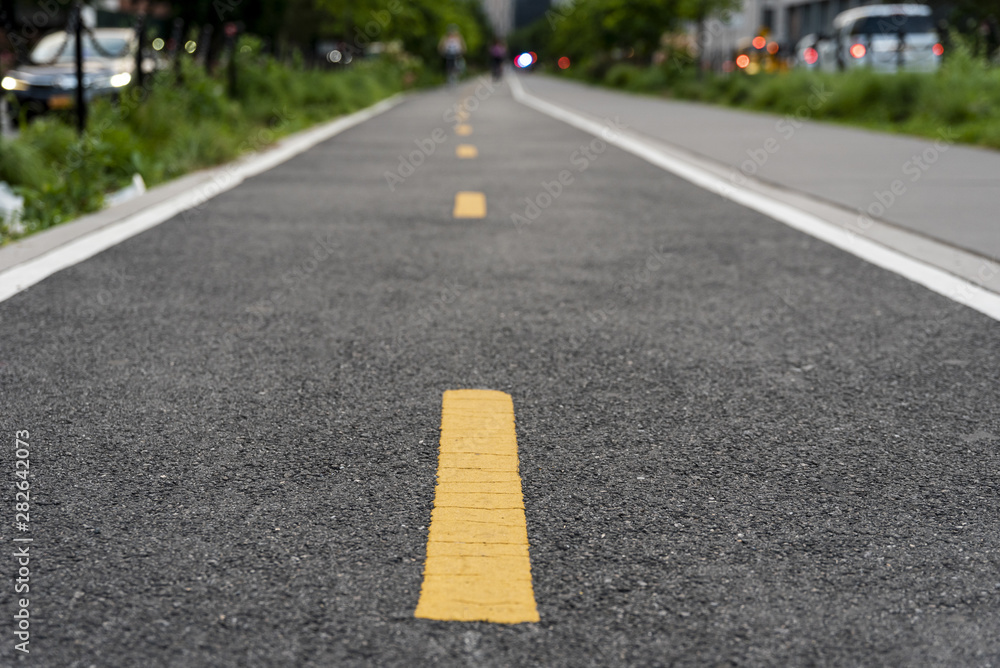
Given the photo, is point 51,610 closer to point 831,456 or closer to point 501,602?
point 501,602

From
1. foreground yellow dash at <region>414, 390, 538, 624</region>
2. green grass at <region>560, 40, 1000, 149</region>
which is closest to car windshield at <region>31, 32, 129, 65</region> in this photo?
green grass at <region>560, 40, 1000, 149</region>

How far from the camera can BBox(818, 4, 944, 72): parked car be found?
2466 centimetres

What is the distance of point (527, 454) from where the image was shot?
10.2 ft

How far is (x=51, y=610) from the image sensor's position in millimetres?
2217

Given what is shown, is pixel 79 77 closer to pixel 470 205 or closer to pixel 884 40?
pixel 470 205

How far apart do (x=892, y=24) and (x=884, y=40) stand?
1800mm

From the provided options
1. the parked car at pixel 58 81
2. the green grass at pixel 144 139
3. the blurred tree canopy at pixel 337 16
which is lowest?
the green grass at pixel 144 139

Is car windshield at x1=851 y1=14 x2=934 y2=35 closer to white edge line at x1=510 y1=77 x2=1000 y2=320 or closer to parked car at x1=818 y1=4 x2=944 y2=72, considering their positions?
parked car at x1=818 y1=4 x2=944 y2=72

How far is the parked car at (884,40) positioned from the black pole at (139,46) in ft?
53.4

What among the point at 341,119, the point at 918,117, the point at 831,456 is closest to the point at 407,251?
the point at 831,456

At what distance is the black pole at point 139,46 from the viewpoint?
12.0m

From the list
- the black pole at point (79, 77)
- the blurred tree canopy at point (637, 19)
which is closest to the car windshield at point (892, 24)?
the blurred tree canopy at point (637, 19)

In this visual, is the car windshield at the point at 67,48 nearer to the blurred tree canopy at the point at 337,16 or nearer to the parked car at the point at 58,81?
the parked car at the point at 58,81

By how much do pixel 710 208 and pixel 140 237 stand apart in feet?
13.5
